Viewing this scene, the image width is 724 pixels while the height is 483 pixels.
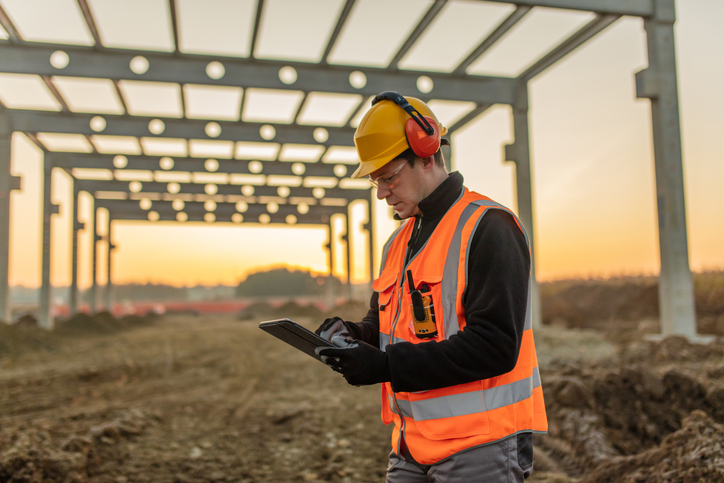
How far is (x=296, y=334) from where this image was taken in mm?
1718

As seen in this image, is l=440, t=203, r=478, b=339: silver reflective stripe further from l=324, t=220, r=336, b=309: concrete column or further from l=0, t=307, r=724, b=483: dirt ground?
l=324, t=220, r=336, b=309: concrete column

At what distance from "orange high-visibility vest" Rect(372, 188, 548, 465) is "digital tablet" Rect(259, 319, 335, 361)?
0.31 metres

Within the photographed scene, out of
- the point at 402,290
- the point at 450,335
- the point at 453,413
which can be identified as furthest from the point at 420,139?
the point at 453,413

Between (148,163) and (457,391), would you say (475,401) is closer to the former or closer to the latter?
(457,391)

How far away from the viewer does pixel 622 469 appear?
347cm

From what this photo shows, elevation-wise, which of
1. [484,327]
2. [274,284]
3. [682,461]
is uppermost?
[274,284]

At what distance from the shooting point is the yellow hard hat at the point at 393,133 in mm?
1827

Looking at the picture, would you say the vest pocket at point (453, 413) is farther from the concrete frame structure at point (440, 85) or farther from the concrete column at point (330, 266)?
the concrete column at point (330, 266)

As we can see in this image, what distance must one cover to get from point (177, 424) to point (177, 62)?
5.75 metres

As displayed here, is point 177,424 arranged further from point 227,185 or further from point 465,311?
point 227,185

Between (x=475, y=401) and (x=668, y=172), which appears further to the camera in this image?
(x=668, y=172)

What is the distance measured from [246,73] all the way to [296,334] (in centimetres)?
782

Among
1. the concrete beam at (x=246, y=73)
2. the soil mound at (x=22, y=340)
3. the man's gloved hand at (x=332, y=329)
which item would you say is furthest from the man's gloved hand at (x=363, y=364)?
the soil mound at (x=22, y=340)

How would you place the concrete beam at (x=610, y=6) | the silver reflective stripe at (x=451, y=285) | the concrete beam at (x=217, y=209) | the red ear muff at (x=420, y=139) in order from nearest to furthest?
the silver reflective stripe at (x=451, y=285) → the red ear muff at (x=420, y=139) → the concrete beam at (x=610, y=6) → the concrete beam at (x=217, y=209)
